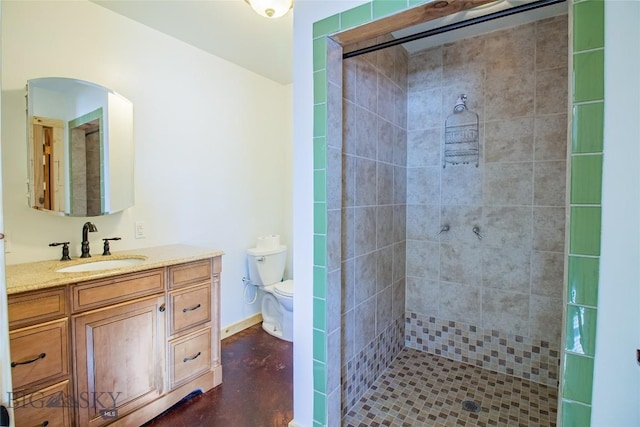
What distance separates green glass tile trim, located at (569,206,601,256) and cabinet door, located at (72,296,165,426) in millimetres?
1952

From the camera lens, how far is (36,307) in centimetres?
136

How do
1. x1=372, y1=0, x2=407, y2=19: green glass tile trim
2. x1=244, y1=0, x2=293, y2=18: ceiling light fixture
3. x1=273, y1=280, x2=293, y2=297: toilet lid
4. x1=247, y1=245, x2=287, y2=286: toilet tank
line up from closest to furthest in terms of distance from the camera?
x1=372, y1=0, x2=407, y2=19: green glass tile trim, x1=244, y1=0, x2=293, y2=18: ceiling light fixture, x1=273, y1=280, x2=293, y2=297: toilet lid, x1=247, y1=245, x2=287, y2=286: toilet tank

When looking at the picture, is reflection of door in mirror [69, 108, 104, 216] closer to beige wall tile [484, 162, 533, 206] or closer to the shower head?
the shower head

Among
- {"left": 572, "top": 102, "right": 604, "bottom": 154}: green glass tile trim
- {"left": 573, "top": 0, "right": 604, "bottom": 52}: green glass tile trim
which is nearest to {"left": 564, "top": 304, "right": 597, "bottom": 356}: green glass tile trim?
{"left": 572, "top": 102, "right": 604, "bottom": 154}: green glass tile trim

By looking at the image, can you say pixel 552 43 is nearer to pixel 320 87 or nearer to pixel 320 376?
pixel 320 87

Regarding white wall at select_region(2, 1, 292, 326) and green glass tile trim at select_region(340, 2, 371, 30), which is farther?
white wall at select_region(2, 1, 292, 326)

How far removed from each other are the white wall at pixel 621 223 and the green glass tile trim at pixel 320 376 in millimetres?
1045

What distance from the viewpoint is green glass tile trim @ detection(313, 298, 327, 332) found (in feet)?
4.91

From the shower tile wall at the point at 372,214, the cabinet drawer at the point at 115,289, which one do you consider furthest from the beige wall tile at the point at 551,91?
the cabinet drawer at the point at 115,289

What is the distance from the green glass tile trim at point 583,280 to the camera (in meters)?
0.97

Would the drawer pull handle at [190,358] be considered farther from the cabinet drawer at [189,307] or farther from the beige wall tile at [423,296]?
the beige wall tile at [423,296]

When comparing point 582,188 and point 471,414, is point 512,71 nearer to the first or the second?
point 582,188

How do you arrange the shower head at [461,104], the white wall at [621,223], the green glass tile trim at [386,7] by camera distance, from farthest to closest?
the shower head at [461,104], the green glass tile trim at [386,7], the white wall at [621,223]

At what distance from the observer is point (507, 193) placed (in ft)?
7.27
